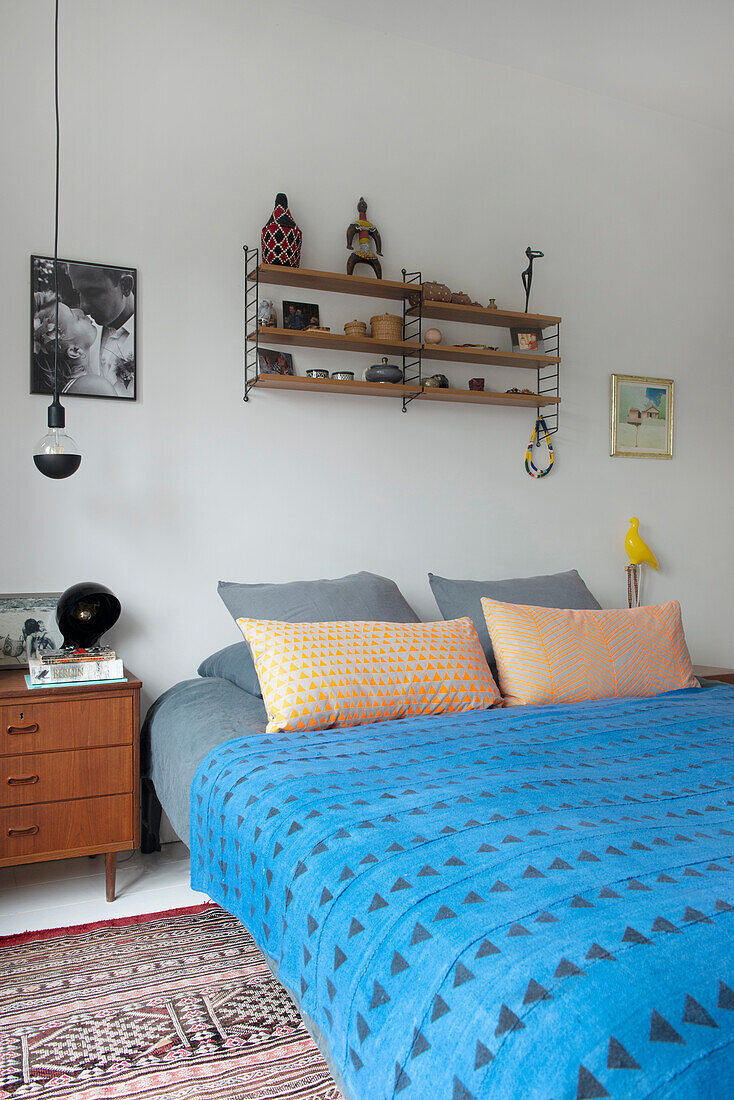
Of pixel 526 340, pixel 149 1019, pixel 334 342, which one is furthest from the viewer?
pixel 526 340

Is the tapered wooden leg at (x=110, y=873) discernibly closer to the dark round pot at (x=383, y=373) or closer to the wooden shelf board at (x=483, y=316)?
the dark round pot at (x=383, y=373)

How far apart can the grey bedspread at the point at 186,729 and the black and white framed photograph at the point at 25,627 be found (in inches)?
15.9

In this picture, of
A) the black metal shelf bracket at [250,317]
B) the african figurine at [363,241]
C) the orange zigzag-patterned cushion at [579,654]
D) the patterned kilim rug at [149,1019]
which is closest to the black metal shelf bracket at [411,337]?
the african figurine at [363,241]

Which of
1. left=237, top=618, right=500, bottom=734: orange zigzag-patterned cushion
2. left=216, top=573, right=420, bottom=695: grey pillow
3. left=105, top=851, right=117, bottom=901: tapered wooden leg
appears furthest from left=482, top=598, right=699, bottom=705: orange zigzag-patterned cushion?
left=105, top=851, right=117, bottom=901: tapered wooden leg

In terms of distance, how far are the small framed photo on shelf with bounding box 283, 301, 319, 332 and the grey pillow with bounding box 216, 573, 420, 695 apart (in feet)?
3.01

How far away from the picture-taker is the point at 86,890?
245 centimetres

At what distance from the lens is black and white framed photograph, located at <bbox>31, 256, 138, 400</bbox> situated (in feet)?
8.74

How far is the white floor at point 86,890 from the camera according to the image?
2.28m

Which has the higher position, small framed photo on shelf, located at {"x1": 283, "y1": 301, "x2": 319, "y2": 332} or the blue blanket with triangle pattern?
small framed photo on shelf, located at {"x1": 283, "y1": 301, "x2": 319, "y2": 332}

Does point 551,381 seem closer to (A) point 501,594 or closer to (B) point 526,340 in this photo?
(B) point 526,340

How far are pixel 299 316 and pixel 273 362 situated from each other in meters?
0.20

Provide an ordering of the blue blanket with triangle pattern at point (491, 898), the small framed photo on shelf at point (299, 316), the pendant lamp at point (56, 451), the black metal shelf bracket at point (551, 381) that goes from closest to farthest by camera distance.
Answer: the blue blanket with triangle pattern at point (491, 898) < the pendant lamp at point (56, 451) < the small framed photo on shelf at point (299, 316) < the black metal shelf bracket at point (551, 381)

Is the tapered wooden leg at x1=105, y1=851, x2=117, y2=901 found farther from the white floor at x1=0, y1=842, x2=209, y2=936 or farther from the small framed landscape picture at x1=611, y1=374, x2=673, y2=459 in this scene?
the small framed landscape picture at x1=611, y1=374, x2=673, y2=459

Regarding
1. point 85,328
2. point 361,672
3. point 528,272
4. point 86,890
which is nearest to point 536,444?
point 528,272
